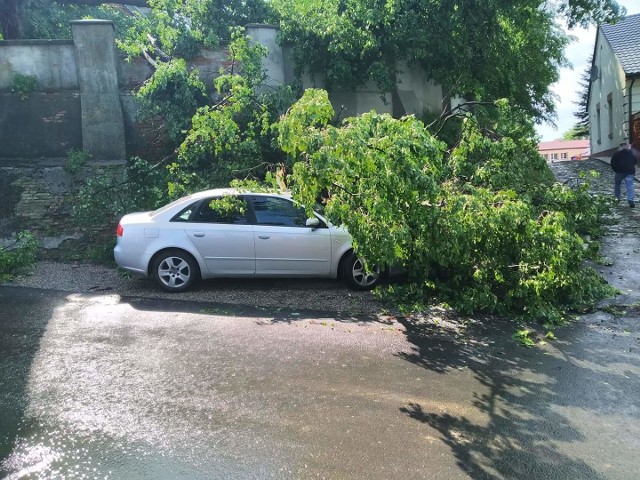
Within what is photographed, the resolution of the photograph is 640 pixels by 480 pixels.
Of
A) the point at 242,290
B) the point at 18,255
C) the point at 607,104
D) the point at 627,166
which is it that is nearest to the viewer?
the point at 242,290

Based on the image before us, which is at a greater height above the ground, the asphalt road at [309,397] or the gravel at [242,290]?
the gravel at [242,290]

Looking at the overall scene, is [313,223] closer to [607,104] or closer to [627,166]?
[627,166]

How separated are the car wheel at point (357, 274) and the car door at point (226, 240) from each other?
133cm

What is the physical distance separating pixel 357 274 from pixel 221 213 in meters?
2.12

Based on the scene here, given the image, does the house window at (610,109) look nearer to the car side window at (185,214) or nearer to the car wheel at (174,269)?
the car side window at (185,214)

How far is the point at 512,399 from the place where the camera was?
462 centimetres

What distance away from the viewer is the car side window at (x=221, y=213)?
7.82 metres

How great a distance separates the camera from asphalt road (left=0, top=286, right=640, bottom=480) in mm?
3596

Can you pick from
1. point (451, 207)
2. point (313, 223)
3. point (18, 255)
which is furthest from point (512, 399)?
point (18, 255)

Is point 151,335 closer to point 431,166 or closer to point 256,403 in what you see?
point 256,403

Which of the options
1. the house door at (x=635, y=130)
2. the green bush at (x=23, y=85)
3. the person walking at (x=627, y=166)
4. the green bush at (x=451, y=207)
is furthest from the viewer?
the house door at (x=635, y=130)

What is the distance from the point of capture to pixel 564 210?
26.3 ft

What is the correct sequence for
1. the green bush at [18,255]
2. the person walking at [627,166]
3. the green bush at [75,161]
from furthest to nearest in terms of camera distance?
the person walking at [627,166], the green bush at [75,161], the green bush at [18,255]

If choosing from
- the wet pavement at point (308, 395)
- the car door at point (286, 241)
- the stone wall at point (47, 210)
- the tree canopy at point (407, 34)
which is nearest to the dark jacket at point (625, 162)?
the tree canopy at point (407, 34)
